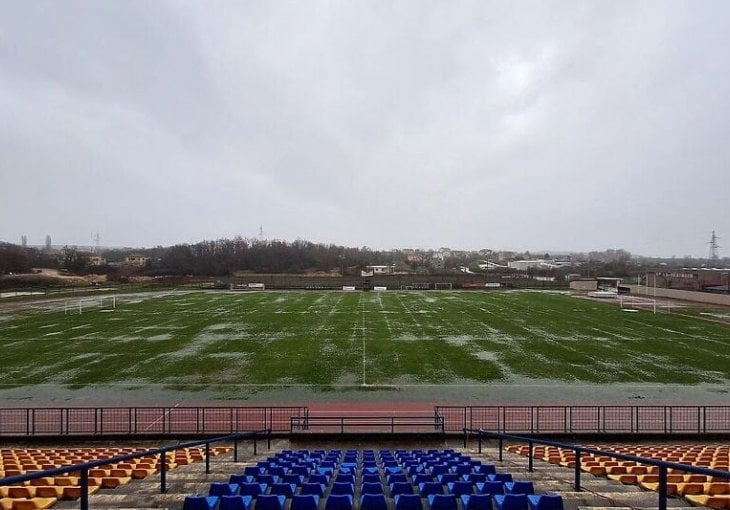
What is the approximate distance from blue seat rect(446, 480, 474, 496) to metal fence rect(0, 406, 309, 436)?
9.87 meters

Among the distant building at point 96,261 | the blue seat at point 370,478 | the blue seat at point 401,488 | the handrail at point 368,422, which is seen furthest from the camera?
the distant building at point 96,261

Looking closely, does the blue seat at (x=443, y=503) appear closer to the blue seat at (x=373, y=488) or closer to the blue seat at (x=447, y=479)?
the blue seat at (x=373, y=488)

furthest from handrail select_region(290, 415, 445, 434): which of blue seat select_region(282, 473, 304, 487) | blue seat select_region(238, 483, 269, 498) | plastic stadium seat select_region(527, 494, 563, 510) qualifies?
plastic stadium seat select_region(527, 494, 563, 510)

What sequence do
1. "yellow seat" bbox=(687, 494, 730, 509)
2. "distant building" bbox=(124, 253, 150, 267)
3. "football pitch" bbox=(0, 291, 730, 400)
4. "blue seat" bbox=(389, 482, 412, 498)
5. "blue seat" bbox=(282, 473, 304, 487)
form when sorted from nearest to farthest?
"yellow seat" bbox=(687, 494, 730, 509), "blue seat" bbox=(389, 482, 412, 498), "blue seat" bbox=(282, 473, 304, 487), "football pitch" bbox=(0, 291, 730, 400), "distant building" bbox=(124, 253, 150, 267)

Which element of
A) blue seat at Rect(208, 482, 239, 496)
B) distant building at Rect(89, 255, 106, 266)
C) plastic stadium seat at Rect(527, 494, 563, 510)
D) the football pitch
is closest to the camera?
plastic stadium seat at Rect(527, 494, 563, 510)

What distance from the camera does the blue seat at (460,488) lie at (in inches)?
263

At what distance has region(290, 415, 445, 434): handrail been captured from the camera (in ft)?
52.4

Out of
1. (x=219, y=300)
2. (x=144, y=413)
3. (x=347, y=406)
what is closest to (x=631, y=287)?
(x=219, y=300)

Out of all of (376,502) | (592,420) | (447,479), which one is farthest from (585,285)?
(376,502)

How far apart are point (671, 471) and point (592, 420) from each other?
9813 millimetres

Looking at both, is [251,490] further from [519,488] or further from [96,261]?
[96,261]

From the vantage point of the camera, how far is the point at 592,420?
58.7 feet

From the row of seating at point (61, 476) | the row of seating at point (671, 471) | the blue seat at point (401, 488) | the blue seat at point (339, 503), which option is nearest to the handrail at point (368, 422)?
the row of seating at point (61, 476)

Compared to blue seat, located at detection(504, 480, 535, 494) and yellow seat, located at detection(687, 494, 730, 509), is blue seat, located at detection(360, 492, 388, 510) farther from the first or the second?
yellow seat, located at detection(687, 494, 730, 509)
